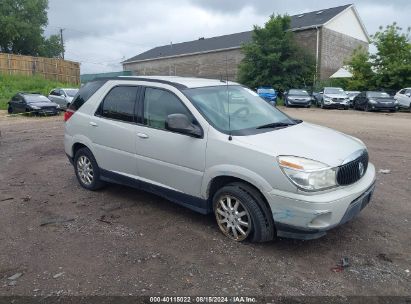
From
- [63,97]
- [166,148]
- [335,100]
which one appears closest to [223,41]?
[335,100]

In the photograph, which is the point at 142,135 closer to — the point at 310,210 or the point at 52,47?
the point at 310,210

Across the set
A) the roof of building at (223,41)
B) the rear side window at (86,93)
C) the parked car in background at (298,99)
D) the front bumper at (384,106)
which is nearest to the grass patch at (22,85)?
the parked car in background at (298,99)

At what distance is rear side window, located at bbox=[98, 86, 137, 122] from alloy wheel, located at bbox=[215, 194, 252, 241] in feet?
5.83

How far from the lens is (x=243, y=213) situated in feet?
13.8

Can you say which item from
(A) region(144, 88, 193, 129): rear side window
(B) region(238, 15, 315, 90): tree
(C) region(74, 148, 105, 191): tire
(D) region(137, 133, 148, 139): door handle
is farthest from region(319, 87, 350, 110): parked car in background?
(D) region(137, 133, 148, 139): door handle

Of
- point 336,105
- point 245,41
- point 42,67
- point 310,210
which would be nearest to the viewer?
point 310,210

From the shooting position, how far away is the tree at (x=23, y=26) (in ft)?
174

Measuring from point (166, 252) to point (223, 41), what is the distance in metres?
47.9

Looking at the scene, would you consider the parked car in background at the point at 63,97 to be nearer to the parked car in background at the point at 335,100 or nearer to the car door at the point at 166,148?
the parked car in background at the point at 335,100

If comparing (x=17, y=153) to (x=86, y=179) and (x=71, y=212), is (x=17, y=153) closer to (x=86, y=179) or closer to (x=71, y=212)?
(x=86, y=179)

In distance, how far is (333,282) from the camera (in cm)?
356

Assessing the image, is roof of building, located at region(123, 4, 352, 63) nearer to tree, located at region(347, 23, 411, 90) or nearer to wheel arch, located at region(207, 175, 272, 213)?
tree, located at region(347, 23, 411, 90)

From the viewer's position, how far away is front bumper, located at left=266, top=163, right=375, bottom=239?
3.71 meters

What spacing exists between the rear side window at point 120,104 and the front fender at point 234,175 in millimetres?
1494
